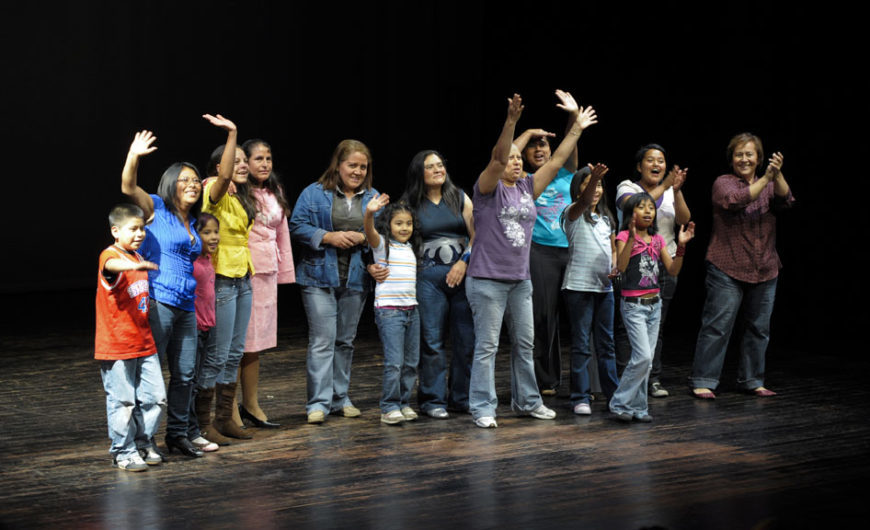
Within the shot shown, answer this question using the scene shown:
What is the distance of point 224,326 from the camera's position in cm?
456

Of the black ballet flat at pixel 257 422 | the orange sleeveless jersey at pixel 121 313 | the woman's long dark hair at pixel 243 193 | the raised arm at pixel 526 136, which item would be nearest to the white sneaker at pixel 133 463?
the orange sleeveless jersey at pixel 121 313

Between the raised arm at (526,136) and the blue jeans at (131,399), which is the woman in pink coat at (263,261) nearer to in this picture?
the blue jeans at (131,399)

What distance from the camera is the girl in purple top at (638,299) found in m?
4.97

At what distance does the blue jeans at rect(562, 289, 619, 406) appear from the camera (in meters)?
5.21

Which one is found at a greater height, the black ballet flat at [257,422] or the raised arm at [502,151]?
the raised arm at [502,151]

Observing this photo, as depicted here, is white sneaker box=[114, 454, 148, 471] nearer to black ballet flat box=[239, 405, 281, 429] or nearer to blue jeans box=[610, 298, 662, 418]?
black ballet flat box=[239, 405, 281, 429]

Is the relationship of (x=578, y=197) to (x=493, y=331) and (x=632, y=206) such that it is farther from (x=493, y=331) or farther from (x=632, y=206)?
(x=493, y=331)

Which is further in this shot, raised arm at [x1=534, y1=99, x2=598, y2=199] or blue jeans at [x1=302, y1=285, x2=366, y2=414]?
blue jeans at [x1=302, y1=285, x2=366, y2=414]

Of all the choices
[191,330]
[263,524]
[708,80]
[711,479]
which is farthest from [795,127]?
[263,524]

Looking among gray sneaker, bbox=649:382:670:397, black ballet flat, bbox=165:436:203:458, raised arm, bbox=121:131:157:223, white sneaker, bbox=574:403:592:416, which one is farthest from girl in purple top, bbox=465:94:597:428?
raised arm, bbox=121:131:157:223

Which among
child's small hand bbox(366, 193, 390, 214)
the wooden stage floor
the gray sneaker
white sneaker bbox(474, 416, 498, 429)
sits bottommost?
the wooden stage floor

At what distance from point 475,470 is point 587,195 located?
5.00ft

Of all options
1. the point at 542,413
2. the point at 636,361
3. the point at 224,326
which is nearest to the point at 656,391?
the point at 636,361

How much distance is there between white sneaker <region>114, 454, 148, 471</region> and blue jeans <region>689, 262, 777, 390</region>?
111 inches
